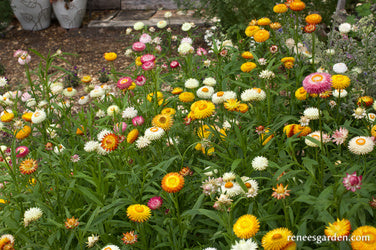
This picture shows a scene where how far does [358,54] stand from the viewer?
2.55 metres

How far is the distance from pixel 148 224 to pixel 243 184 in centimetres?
55

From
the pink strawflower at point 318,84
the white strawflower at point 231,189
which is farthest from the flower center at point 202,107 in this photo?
the pink strawflower at point 318,84

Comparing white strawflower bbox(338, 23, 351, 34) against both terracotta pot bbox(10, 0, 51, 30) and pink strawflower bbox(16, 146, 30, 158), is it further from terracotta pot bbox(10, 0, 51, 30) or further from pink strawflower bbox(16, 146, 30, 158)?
terracotta pot bbox(10, 0, 51, 30)

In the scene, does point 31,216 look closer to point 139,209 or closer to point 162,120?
point 139,209

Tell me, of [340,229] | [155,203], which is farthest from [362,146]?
[155,203]

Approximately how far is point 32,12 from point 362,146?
678 cm

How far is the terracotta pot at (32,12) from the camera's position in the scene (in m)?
6.92

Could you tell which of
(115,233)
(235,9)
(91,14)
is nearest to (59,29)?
(91,14)

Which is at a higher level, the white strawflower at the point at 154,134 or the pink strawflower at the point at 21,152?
the white strawflower at the point at 154,134

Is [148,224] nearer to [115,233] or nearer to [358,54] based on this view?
[115,233]

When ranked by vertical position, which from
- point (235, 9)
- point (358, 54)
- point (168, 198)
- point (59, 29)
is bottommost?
point (59, 29)

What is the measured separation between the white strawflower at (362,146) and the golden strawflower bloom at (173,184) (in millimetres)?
683

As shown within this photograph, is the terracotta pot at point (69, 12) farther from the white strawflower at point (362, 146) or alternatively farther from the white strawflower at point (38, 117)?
the white strawflower at point (362, 146)

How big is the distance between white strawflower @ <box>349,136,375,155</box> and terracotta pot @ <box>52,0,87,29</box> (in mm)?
6387
